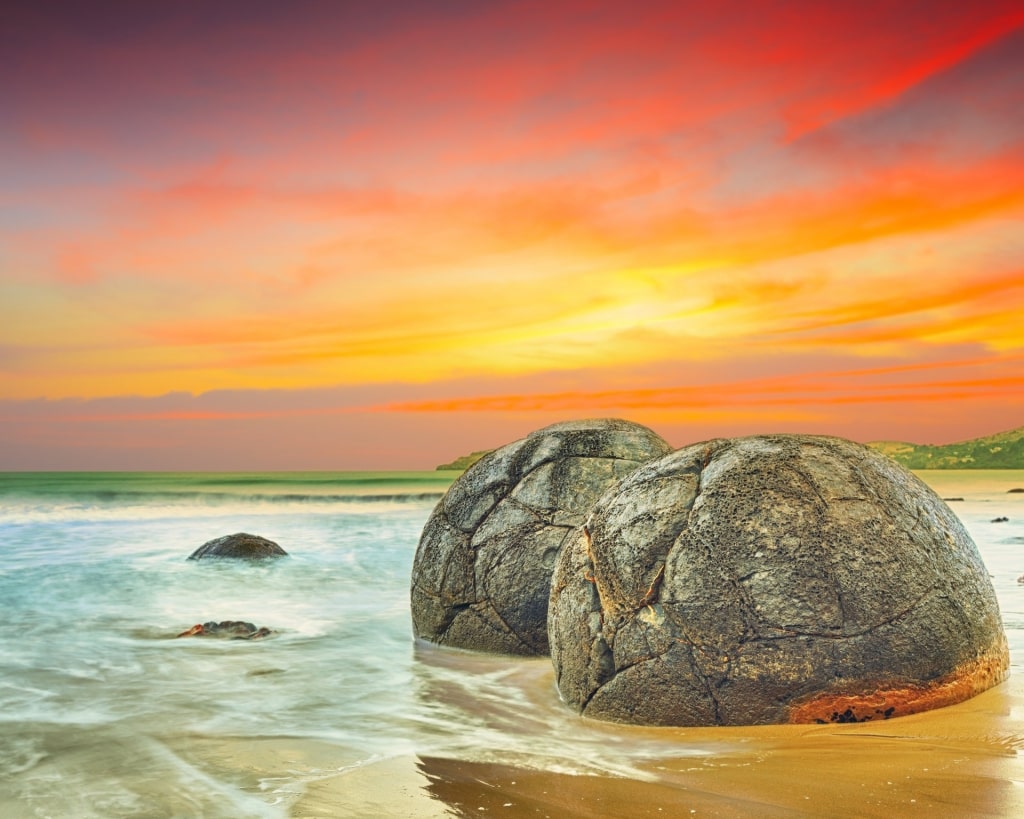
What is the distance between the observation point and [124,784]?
4.78m

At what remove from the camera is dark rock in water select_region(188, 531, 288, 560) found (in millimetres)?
16672

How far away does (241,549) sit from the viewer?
16719 mm

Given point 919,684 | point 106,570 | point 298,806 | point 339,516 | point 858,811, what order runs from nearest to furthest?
1. point 858,811
2. point 298,806
3. point 919,684
4. point 106,570
5. point 339,516

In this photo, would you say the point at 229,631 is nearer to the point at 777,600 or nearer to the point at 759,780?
the point at 777,600

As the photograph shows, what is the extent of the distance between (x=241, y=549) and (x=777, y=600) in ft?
43.3

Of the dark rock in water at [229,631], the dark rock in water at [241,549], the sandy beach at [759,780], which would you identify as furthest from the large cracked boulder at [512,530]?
the dark rock in water at [241,549]

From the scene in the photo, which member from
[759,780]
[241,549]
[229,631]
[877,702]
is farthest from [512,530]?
[241,549]

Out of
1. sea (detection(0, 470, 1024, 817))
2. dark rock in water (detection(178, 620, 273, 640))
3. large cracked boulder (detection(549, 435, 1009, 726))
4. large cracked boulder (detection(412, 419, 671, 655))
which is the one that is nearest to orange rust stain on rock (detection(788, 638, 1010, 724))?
large cracked boulder (detection(549, 435, 1009, 726))

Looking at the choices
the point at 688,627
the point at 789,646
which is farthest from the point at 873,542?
the point at 688,627

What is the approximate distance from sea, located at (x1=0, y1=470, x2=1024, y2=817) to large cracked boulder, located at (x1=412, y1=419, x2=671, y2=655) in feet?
0.92

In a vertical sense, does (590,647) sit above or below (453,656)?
above

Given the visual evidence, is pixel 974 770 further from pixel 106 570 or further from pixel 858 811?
pixel 106 570

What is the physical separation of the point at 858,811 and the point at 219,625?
278 inches

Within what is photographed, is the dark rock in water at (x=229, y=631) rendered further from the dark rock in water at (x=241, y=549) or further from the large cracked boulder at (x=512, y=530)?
the dark rock in water at (x=241, y=549)
